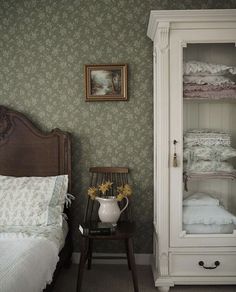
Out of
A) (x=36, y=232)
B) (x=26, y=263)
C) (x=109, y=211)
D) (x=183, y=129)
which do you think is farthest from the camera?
(x=109, y=211)

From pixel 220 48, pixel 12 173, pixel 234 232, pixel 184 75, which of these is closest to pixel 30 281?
pixel 12 173

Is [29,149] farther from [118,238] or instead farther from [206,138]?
[206,138]

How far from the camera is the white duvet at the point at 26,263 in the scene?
4.67ft

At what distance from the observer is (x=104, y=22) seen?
2740 millimetres

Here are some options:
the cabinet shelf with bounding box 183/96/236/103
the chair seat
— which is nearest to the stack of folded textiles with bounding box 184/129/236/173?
the cabinet shelf with bounding box 183/96/236/103

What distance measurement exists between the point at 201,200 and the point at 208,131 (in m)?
A: 0.56

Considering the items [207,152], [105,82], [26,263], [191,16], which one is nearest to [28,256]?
[26,263]

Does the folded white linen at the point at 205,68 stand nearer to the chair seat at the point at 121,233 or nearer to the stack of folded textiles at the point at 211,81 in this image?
the stack of folded textiles at the point at 211,81

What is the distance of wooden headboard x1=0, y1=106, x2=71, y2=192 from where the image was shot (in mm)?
2699

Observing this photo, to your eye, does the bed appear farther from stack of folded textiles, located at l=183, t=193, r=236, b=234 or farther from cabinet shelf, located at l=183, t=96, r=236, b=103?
cabinet shelf, located at l=183, t=96, r=236, b=103

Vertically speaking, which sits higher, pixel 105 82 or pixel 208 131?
pixel 105 82

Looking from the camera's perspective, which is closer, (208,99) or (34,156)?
(208,99)

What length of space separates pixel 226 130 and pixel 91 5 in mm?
1667

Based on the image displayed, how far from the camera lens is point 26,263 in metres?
1.59
